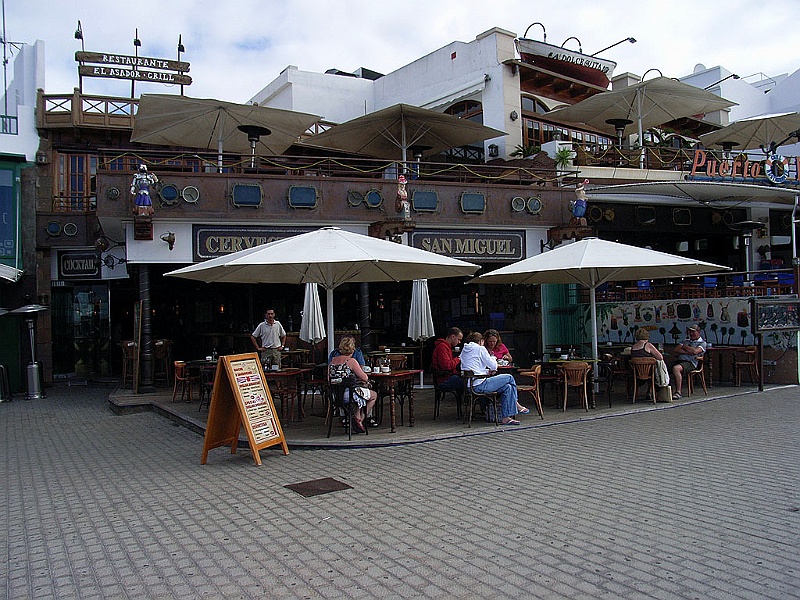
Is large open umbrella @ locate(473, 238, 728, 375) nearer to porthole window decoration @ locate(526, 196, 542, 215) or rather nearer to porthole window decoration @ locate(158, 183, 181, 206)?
porthole window decoration @ locate(526, 196, 542, 215)

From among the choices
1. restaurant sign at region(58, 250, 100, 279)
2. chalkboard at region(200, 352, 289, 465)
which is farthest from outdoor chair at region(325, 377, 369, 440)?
restaurant sign at region(58, 250, 100, 279)

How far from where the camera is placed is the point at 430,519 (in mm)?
5211

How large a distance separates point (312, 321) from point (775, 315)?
8.34m

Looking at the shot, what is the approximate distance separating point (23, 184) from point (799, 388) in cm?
1848

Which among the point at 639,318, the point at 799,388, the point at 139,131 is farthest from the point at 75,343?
the point at 799,388

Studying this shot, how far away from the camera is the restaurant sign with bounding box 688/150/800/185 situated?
17656mm

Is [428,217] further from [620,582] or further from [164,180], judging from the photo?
[620,582]

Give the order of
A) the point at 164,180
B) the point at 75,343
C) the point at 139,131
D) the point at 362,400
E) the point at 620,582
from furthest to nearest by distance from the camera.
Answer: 1. the point at 75,343
2. the point at 139,131
3. the point at 164,180
4. the point at 362,400
5. the point at 620,582

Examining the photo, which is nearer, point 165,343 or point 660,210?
point 165,343

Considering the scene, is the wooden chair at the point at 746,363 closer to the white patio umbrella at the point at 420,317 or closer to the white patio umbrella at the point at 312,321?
the white patio umbrella at the point at 420,317

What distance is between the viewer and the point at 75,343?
63.7ft

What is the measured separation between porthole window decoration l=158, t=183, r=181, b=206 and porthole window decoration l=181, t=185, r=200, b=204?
115 millimetres

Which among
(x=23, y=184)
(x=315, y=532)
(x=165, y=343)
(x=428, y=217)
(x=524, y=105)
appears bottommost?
(x=315, y=532)

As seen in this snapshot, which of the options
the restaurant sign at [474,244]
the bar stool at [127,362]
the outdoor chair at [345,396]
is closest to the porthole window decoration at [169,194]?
the bar stool at [127,362]
